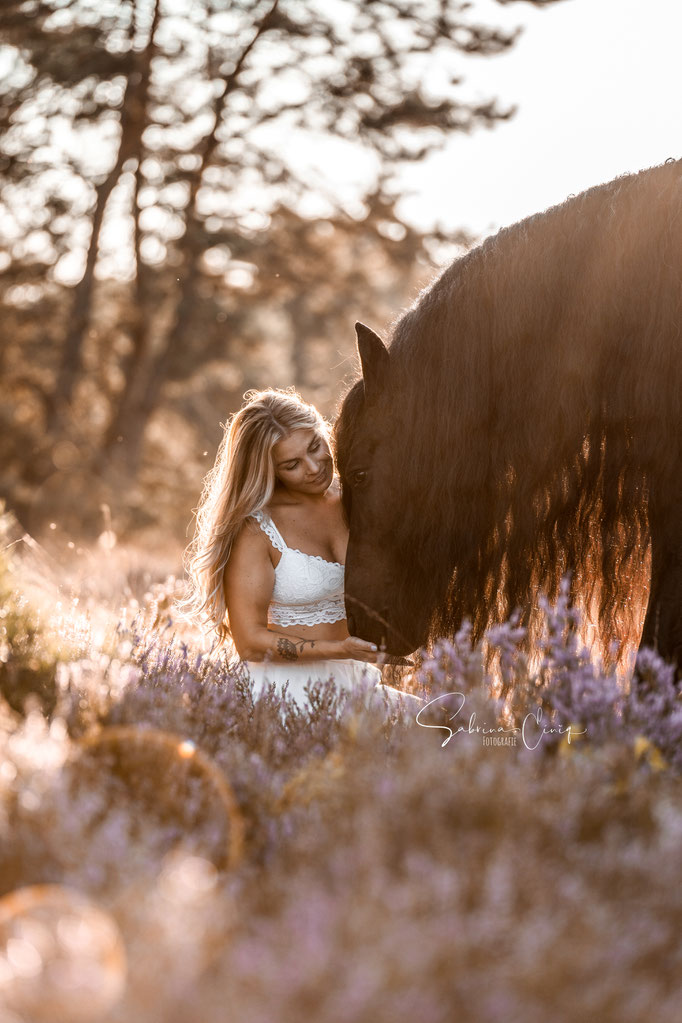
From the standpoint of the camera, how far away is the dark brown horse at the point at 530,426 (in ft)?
12.8

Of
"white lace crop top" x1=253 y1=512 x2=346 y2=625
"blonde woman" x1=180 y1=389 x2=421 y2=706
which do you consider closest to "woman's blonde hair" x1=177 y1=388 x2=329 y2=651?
"blonde woman" x1=180 y1=389 x2=421 y2=706

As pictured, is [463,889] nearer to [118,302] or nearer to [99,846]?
[99,846]

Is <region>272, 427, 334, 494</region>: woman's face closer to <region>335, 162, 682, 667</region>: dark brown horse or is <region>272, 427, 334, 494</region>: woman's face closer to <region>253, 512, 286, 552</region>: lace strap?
<region>253, 512, 286, 552</region>: lace strap

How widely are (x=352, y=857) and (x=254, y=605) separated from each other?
10.9 ft

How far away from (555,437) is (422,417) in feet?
1.75

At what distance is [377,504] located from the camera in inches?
164

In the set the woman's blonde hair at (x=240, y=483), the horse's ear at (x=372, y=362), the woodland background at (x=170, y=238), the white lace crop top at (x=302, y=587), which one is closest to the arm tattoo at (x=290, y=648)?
the white lace crop top at (x=302, y=587)

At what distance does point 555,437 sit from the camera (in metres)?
4.01

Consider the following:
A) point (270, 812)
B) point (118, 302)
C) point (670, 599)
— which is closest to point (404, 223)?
point (118, 302)

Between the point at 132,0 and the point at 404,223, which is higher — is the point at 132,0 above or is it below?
above

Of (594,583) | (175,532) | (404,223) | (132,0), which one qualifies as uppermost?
(132,0)

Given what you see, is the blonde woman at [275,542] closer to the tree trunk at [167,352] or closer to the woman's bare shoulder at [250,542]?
the woman's bare shoulder at [250,542]

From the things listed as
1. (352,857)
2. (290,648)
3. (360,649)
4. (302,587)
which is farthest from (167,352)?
(352,857)

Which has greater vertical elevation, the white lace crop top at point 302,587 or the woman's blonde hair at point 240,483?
the woman's blonde hair at point 240,483
